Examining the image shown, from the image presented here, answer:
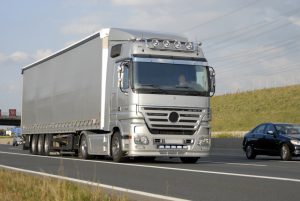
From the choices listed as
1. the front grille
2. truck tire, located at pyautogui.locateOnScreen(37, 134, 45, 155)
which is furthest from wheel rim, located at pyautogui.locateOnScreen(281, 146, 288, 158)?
truck tire, located at pyautogui.locateOnScreen(37, 134, 45, 155)

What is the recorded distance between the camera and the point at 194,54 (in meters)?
18.8

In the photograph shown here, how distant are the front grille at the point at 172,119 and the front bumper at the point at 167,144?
0.15 m

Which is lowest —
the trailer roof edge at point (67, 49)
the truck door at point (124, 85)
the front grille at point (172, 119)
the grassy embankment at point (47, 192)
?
the grassy embankment at point (47, 192)

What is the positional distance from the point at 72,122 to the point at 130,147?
5.78 meters

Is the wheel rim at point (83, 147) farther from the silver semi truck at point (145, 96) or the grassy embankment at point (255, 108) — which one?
the grassy embankment at point (255, 108)

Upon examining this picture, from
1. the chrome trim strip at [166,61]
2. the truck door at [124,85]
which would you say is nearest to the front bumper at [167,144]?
the truck door at [124,85]

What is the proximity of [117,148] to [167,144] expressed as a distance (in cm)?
171

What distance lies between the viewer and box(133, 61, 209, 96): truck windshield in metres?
17.7

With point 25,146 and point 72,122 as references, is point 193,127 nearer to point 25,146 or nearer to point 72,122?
point 72,122

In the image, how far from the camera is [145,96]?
57.8ft

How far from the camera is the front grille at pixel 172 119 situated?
1770 cm

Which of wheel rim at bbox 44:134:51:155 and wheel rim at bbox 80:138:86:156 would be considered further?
wheel rim at bbox 44:134:51:155

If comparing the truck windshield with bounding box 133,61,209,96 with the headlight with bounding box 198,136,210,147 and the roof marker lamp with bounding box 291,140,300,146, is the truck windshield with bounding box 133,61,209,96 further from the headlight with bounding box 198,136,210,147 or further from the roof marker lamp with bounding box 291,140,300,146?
the roof marker lamp with bounding box 291,140,300,146

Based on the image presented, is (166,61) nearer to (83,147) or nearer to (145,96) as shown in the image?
(145,96)
